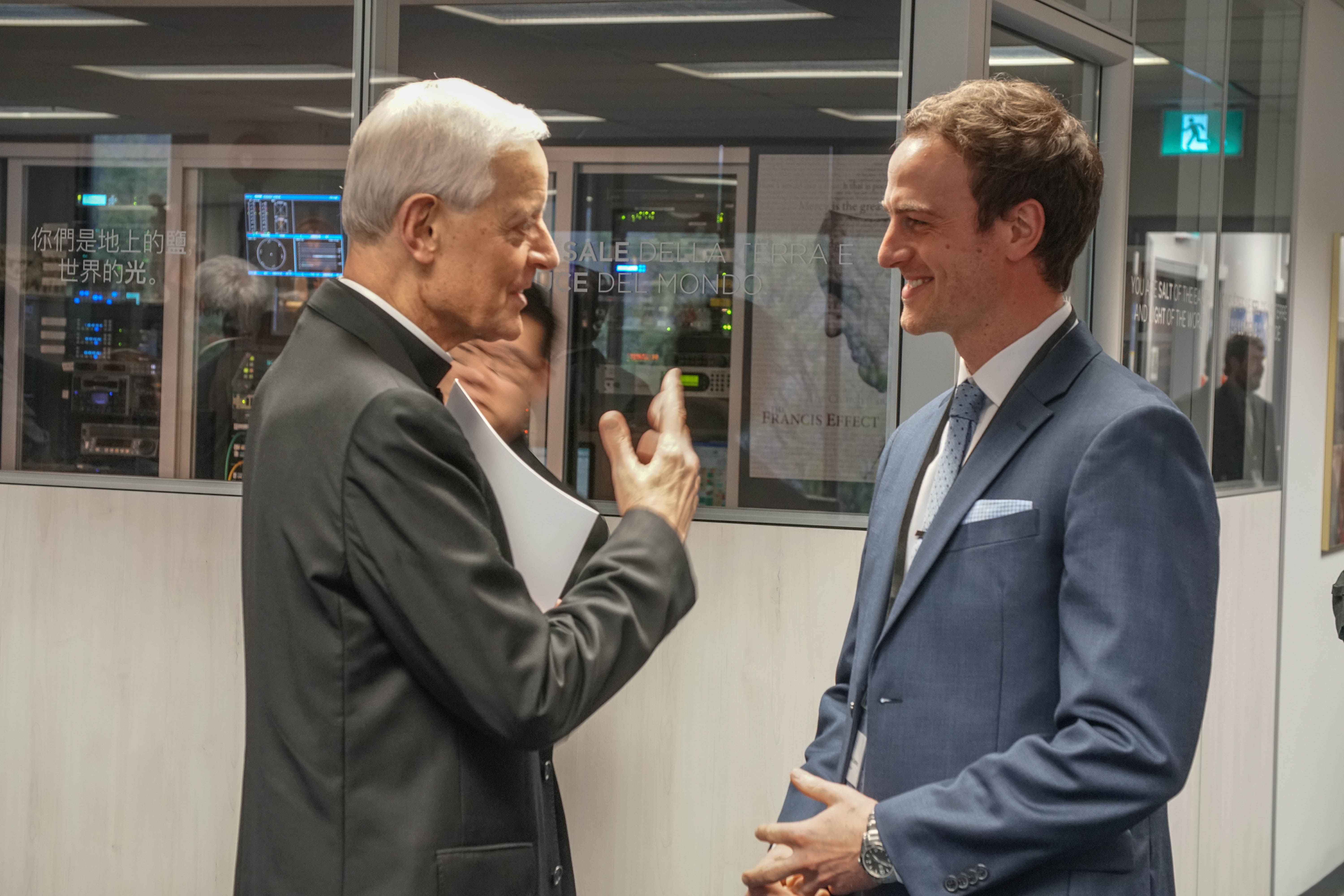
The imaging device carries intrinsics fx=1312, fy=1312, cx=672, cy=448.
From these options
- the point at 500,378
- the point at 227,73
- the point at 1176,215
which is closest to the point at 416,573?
the point at 500,378

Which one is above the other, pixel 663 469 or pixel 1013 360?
pixel 1013 360

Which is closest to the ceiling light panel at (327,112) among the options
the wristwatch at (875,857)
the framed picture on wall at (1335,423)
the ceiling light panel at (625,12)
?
the ceiling light panel at (625,12)

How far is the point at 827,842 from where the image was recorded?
1.49 metres

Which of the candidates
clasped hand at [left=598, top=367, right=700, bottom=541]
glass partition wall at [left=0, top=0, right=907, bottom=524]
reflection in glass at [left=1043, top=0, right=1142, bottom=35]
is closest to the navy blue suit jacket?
clasped hand at [left=598, top=367, right=700, bottom=541]

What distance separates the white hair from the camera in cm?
139

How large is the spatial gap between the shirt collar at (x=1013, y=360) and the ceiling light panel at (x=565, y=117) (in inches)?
92.6

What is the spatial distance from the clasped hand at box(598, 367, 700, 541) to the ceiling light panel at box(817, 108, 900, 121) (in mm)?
2064

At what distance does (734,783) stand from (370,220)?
7.53ft

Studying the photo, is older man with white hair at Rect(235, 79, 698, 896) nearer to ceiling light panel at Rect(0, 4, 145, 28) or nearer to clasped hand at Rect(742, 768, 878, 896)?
clasped hand at Rect(742, 768, 878, 896)

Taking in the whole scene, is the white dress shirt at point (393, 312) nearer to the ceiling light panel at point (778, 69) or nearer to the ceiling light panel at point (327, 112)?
the ceiling light panel at point (778, 69)

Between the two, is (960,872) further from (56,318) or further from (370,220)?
(56,318)

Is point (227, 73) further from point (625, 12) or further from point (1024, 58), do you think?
point (1024, 58)

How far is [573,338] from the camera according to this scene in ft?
12.0

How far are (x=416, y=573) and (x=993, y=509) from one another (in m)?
0.65
